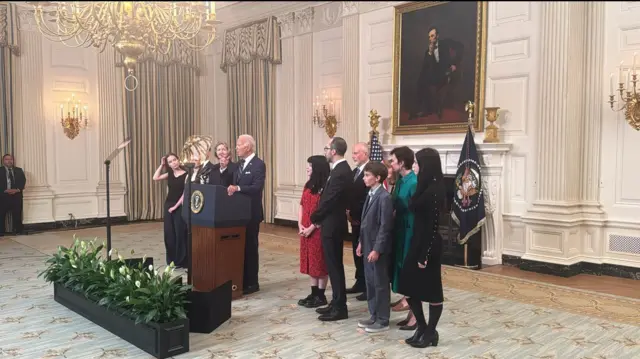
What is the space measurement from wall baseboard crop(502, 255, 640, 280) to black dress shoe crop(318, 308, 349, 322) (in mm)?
3113

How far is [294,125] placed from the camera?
34.5 ft

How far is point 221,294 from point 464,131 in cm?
447

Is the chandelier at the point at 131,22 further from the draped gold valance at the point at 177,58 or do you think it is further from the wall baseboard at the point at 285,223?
the draped gold valance at the point at 177,58

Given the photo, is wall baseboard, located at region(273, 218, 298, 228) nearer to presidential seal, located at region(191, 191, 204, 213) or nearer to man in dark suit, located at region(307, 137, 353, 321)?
presidential seal, located at region(191, 191, 204, 213)

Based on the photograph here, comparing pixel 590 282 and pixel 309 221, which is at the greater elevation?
pixel 309 221

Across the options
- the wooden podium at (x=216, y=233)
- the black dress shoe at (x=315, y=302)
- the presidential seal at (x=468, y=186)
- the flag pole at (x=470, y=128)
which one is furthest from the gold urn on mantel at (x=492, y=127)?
the wooden podium at (x=216, y=233)

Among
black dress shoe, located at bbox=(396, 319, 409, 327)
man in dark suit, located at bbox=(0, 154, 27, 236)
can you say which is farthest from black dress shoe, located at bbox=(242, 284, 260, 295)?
man in dark suit, located at bbox=(0, 154, 27, 236)

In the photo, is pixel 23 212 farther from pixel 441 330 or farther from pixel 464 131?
pixel 441 330

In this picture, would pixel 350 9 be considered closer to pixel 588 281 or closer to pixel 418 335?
pixel 588 281

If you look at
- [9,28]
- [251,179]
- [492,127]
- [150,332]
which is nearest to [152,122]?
[9,28]

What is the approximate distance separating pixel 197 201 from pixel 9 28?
7.02 metres

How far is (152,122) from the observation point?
11.5 m

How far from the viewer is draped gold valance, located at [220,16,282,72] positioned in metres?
10.6

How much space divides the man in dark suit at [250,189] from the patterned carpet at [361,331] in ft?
0.72
